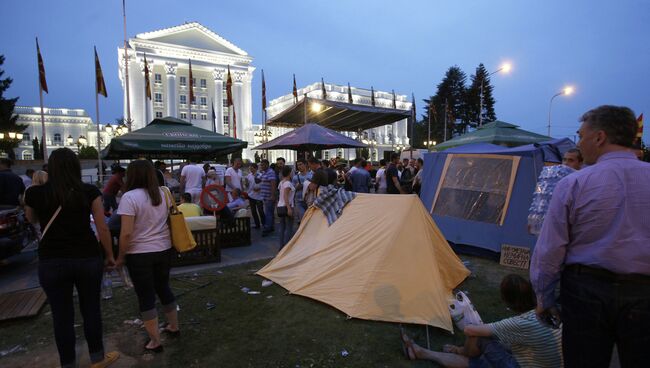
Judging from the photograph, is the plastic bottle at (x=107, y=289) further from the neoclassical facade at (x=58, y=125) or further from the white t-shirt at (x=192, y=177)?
the neoclassical facade at (x=58, y=125)

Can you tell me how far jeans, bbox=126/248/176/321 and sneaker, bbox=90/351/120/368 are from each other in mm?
421

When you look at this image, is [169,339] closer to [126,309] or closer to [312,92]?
[126,309]

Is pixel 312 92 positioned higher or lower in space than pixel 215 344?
higher

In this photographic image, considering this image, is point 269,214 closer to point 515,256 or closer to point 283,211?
point 283,211

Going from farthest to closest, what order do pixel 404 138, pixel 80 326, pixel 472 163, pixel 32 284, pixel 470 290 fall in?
pixel 404 138 → pixel 472 163 → pixel 32 284 → pixel 470 290 → pixel 80 326

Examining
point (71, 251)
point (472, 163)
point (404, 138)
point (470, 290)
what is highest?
point (404, 138)

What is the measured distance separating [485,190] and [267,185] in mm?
4776

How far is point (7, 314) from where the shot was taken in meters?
3.98

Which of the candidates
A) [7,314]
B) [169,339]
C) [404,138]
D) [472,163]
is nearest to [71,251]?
[169,339]

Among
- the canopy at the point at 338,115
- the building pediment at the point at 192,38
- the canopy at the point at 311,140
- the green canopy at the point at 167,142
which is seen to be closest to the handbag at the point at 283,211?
the canopy at the point at 311,140

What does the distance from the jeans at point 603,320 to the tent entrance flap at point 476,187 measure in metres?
4.66

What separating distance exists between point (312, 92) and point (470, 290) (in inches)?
2332

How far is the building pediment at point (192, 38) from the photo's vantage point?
168 feet

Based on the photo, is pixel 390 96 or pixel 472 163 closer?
pixel 472 163
